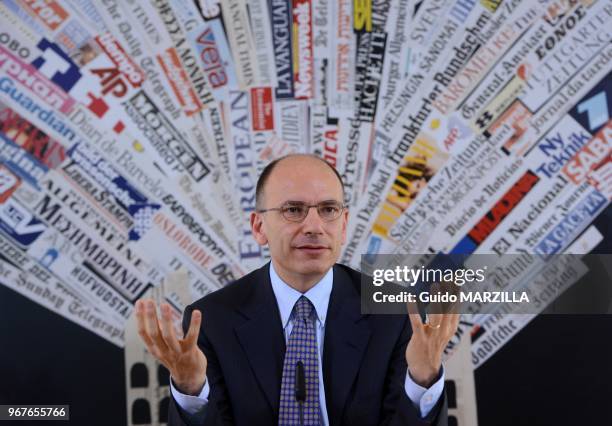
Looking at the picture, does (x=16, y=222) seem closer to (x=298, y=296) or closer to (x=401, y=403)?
(x=298, y=296)

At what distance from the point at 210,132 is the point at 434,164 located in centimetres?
78

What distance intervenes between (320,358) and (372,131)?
0.98m

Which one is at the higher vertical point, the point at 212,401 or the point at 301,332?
the point at 301,332

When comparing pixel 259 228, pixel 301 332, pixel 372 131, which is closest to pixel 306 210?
pixel 259 228

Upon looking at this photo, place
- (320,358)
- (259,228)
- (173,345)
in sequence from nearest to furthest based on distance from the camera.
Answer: (173,345)
(320,358)
(259,228)

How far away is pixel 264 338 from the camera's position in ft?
5.12

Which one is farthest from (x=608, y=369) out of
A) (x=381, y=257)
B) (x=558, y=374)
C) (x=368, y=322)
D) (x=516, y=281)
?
(x=368, y=322)

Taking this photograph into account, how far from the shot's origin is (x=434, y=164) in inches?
88.3

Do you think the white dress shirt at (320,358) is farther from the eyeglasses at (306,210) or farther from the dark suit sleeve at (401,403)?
the eyeglasses at (306,210)

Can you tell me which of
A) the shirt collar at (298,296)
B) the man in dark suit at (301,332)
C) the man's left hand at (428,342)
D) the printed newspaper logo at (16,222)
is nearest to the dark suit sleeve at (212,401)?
the man in dark suit at (301,332)

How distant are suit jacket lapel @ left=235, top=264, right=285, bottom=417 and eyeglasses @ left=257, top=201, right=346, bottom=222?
0.68ft

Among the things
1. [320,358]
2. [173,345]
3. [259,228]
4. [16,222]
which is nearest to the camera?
[173,345]

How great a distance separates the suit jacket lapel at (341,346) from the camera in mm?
1489

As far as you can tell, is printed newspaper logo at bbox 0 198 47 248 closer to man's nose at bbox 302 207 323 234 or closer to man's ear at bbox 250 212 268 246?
man's ear at bbox 250 212 268 246
